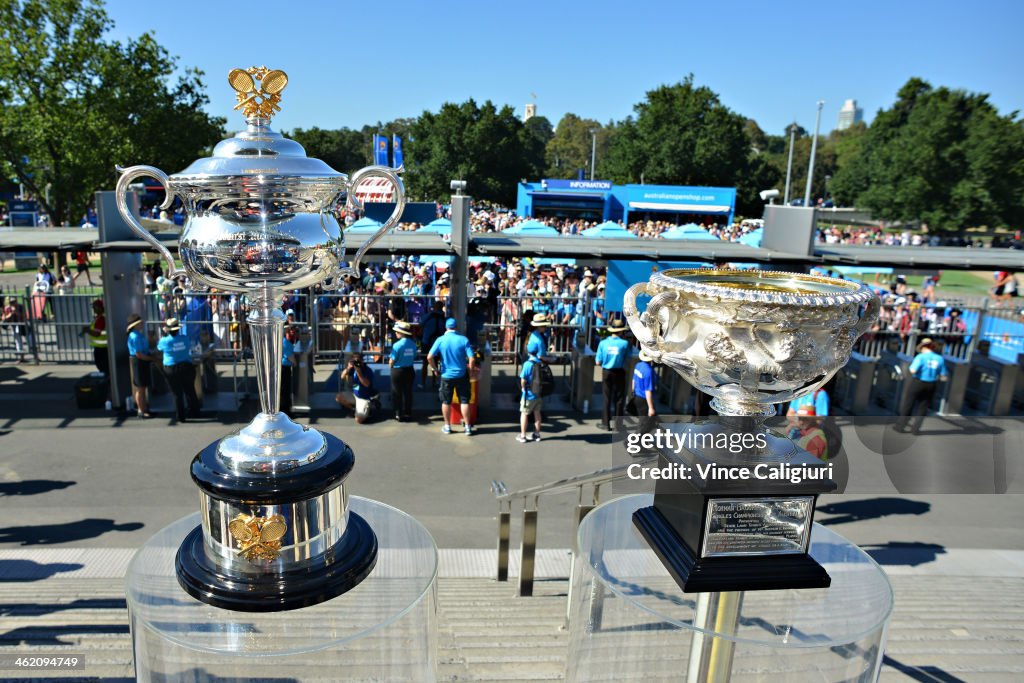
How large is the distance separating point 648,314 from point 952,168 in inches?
2060

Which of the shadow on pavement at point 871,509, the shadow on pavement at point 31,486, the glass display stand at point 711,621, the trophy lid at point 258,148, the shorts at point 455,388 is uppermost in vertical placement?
the trophy lid at point 258,148

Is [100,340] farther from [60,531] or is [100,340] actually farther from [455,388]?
[455,388]

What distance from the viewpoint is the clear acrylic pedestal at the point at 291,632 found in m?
2.46

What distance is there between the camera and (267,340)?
2574mm

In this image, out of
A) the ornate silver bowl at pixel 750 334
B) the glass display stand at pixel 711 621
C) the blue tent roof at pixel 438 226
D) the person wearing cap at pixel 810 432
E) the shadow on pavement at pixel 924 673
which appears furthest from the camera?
the blue tent roof at pixel 438 226

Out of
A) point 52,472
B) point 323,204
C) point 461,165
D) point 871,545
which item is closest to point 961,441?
point 871,545

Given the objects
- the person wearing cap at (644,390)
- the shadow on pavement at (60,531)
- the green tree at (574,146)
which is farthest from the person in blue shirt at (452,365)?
the green tree at (574,146)

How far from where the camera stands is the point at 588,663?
3.06m

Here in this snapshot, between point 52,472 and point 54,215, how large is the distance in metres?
17.1

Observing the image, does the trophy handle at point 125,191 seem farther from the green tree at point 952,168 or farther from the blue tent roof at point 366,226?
the green tree at point 952,168

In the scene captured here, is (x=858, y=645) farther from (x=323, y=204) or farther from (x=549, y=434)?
(x=549, y=434)

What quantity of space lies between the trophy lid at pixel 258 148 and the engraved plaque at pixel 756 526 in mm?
1917

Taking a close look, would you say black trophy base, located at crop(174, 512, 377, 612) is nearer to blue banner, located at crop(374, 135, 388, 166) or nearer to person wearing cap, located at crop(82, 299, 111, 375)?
person wearing cap, located at crop(82, 299, 111, 375)

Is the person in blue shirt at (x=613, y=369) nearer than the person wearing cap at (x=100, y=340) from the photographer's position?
Yes
